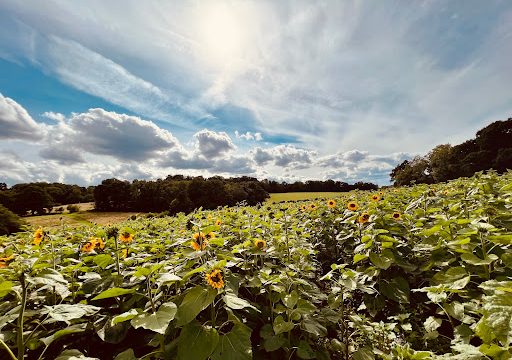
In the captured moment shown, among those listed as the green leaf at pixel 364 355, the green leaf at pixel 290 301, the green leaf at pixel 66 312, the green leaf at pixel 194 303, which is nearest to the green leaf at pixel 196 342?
the green leaf at pixel 194 303

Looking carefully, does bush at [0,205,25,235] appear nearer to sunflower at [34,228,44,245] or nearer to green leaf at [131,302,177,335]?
sunflower at [34,228,44,245]

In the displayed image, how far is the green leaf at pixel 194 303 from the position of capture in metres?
2.16

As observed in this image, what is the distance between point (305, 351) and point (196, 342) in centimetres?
138

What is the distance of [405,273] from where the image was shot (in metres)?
4.69

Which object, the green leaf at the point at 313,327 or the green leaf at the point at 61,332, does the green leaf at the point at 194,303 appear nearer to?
the green leaf at the point at 61,332

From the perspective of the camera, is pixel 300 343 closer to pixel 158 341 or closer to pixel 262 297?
pixel 262 297

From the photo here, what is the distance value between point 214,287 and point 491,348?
6.25 feet

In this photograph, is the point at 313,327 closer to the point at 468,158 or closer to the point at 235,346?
the point at 235,346

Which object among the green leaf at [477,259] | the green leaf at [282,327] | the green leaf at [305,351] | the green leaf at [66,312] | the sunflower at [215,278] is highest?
the sunflower at [215,278]

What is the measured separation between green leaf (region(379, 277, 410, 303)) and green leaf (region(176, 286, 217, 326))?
299 centimetres

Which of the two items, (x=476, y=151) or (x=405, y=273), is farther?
(x=476, y=151)

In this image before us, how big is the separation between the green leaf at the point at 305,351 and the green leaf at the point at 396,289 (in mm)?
1745

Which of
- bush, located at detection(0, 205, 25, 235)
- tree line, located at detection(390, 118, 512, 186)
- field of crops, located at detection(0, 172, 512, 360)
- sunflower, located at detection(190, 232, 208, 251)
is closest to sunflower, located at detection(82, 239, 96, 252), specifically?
field of crops, located at detection(0, 172, 512, 360)

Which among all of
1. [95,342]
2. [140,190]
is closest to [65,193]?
[140,190]
